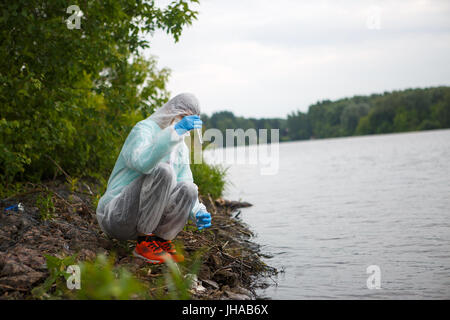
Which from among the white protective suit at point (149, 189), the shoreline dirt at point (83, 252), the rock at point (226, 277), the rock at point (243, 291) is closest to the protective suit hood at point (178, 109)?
the white protective suit at point (149, 189)

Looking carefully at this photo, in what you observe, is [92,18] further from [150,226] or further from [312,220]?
[312,220]

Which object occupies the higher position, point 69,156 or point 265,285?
point 69,156

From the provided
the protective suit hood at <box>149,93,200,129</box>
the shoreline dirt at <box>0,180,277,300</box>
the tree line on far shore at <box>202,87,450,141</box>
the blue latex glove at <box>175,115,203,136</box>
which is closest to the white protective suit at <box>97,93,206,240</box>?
the protective suit hood at <box>149,93,200,129</box>

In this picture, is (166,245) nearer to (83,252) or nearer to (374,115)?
(83,252)

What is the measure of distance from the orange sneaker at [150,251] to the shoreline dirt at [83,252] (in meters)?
0.07

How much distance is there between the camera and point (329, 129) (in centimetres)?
9494

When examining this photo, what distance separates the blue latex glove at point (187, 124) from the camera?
328 cm

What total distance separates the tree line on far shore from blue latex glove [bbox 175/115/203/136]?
53.0m

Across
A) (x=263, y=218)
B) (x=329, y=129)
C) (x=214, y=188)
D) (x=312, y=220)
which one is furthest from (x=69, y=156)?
(x=329, y=129)

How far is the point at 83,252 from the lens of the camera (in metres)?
3.44

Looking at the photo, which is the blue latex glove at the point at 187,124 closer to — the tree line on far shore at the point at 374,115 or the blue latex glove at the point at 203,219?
the blue latex glove at the point at 203,219

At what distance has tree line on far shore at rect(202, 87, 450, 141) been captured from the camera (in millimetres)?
69188

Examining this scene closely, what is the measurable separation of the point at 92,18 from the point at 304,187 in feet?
28.8

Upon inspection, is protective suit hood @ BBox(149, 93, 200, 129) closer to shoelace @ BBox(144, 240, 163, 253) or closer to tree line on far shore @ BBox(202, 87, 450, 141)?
shoelace @ BBox(144, 240, 163, 253)
